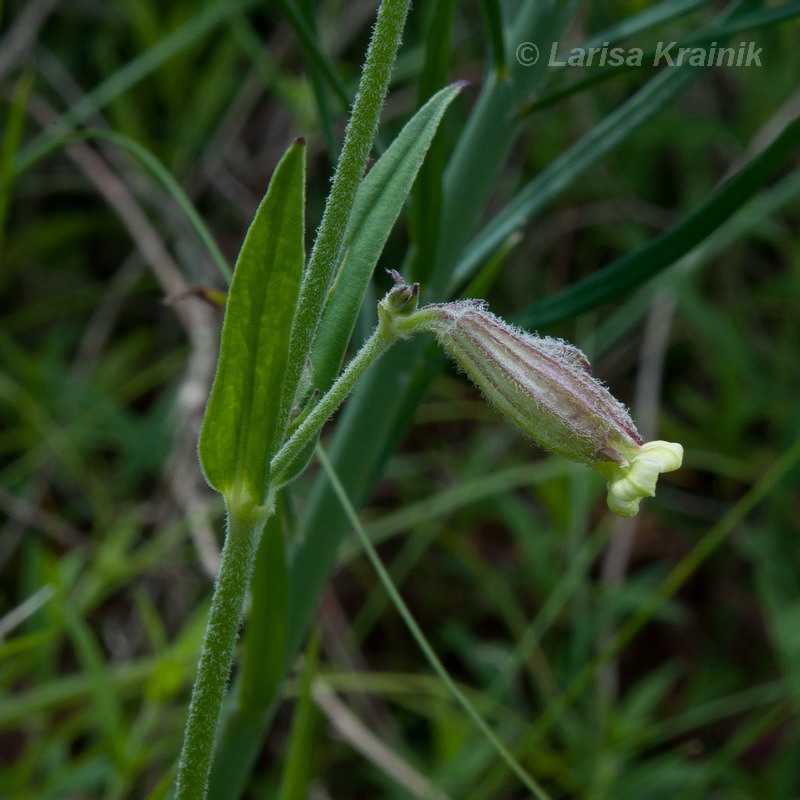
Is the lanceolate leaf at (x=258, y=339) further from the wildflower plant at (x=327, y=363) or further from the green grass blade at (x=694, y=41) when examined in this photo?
the green grass blade at (x=694, y=41)

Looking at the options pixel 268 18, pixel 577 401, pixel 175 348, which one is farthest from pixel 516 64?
pixel 268 18

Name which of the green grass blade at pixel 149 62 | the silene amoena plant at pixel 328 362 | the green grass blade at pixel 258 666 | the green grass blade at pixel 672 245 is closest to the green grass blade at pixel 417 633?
the green grass blade at pixel 258 666

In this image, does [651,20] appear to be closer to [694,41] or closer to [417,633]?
[694,41]

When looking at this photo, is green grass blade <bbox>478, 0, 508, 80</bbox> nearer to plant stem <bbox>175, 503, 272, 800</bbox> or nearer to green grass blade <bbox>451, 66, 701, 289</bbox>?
green grass blade <bbox>451, 66, 701, 289</bbox>

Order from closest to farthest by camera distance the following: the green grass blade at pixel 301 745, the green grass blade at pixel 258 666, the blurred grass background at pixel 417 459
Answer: the green grass blade at pixel 258 666
the green grass blade at pixel 301 745
the blurred grass background at pixel 417 459

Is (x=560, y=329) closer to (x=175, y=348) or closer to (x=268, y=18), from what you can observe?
(x=175, y=348)

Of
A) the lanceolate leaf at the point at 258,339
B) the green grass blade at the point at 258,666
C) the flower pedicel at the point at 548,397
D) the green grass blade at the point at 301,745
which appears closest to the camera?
the lanceolate leaf at the point at 258,339

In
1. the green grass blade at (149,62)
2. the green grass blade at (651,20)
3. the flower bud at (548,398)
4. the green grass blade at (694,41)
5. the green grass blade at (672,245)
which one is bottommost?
the flower bud at (548,398)
